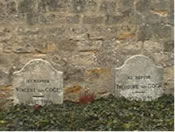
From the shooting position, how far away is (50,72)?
Answer: 6.29 m

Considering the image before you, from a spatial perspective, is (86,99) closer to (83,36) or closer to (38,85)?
(38,85)

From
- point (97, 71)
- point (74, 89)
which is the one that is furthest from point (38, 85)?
point (97, 71)

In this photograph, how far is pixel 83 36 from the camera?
21.3ft

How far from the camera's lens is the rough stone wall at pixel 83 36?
6.40 metres

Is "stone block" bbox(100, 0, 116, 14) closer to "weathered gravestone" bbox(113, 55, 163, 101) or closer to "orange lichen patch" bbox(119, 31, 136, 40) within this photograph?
"orange lichen patch" bbox(119, 31, 136, 40)

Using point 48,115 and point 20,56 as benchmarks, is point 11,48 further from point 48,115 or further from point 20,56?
point 48,115

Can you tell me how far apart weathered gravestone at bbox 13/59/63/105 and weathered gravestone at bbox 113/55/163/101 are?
0.97m

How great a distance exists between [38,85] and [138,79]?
164cm

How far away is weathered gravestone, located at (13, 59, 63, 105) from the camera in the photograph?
6281 mm

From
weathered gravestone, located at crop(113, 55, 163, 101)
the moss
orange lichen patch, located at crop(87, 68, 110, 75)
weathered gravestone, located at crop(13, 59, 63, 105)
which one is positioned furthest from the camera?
orange lichen patch, located at crop(87, 68, 110, 75)

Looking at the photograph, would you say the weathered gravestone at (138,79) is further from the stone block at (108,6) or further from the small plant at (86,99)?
the stone block at (108,6)

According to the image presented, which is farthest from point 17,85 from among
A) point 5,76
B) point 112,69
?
point 112,69

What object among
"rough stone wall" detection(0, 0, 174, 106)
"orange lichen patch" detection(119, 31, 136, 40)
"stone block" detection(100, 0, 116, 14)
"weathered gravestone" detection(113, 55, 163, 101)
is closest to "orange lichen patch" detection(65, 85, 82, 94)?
"rough stone wall" detection(0, 0, 174, 106)

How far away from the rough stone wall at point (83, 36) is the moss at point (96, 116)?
461mm
